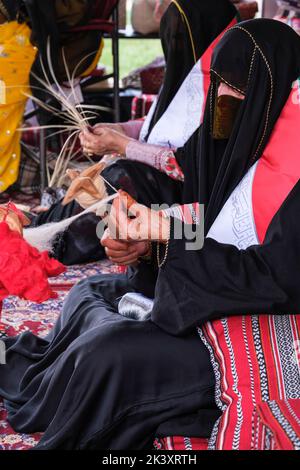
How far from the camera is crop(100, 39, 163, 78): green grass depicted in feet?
26.7

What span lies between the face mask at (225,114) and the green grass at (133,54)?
18.2ft

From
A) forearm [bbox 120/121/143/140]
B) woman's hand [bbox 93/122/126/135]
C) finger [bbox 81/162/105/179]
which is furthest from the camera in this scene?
forearm [bbox 120/121/143/140]

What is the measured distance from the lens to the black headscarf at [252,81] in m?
2.18

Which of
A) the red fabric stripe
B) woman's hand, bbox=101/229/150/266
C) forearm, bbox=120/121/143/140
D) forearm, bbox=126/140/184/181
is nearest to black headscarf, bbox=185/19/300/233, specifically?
the red fabric stripe

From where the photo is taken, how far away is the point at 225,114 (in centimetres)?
234

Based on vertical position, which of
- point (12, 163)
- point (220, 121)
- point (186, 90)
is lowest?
point (12, 163)

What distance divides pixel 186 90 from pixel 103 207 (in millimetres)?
1121

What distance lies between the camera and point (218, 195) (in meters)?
2.23

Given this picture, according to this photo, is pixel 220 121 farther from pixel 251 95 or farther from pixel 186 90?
pixel 186 90

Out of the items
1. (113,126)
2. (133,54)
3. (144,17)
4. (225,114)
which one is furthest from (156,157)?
(133,54)

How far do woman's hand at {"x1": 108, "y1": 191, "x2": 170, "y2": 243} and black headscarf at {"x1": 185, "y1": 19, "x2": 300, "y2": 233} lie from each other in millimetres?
329

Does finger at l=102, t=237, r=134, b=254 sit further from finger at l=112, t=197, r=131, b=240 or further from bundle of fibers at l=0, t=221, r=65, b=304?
bundle of fibers at l=0, t=221, r=65, b=304
